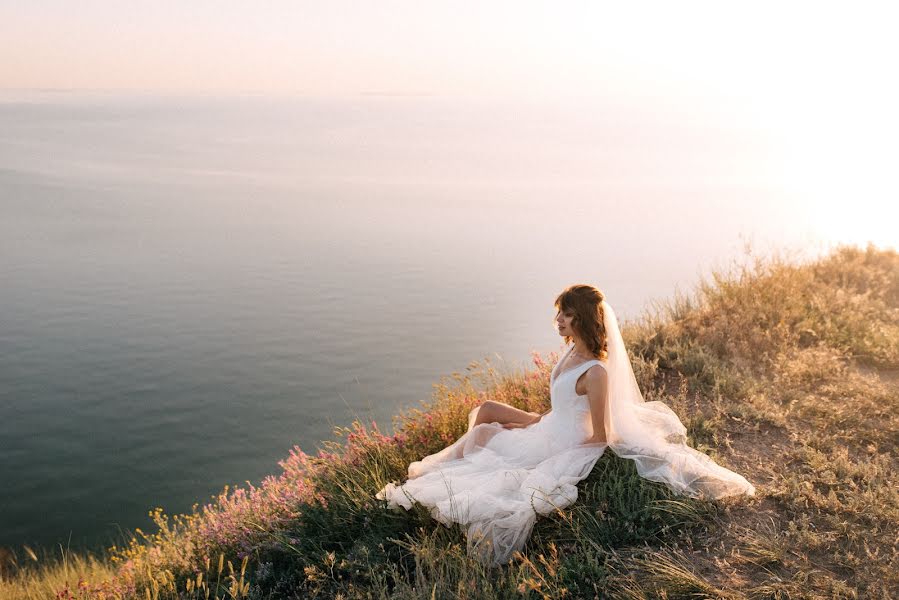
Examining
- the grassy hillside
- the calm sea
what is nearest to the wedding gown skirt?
the grassy hillside

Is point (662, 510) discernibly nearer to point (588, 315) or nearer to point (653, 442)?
point (653, 442)

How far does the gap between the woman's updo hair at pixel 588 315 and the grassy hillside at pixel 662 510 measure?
3.29ft

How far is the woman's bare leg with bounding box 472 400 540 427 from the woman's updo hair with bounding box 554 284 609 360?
3.21ft

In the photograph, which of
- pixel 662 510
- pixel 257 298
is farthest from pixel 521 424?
pixel 257 298

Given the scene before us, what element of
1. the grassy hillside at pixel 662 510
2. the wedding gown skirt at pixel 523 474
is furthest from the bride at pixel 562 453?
the grassy hillside at pixel 662 510

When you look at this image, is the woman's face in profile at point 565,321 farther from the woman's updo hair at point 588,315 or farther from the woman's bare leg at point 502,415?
the woman's bare leg at point 502,415

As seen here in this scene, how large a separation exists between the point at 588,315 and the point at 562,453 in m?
1.19

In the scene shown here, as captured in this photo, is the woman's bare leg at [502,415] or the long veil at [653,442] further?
the woman's bare leg at [502,415]

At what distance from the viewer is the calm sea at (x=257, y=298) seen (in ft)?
59.8

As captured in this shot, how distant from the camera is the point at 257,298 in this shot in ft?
120

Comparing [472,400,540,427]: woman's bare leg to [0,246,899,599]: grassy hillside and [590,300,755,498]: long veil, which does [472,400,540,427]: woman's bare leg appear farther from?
[590,300,755,498]: long veil

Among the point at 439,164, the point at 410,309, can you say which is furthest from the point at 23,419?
the point at 439,164

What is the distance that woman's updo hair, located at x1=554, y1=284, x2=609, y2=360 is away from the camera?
5.59m

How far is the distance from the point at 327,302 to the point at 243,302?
4.45 meters
